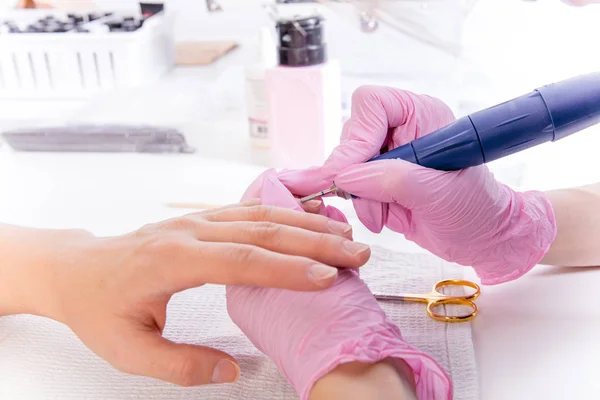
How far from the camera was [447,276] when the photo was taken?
62 cm

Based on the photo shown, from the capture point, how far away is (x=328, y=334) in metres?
0.42

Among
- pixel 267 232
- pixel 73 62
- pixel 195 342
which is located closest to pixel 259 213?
pixel 267 232

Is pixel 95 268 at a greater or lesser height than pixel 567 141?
greater

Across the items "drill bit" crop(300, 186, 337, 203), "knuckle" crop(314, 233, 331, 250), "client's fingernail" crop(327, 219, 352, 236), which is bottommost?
"drill bit" crop(300, 186, 337, 203)

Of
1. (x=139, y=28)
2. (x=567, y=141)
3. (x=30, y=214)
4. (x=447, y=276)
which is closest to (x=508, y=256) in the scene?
(x=447, y=276)

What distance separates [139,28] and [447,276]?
779 mm

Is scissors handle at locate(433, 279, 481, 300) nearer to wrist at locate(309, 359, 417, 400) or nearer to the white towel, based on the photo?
the white towel

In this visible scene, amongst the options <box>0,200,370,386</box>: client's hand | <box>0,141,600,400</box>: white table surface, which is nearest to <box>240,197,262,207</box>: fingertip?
<box>0,200,370,386</box>: client's hand

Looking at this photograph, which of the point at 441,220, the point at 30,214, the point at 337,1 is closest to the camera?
the point at 441,220

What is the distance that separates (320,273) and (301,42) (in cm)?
51

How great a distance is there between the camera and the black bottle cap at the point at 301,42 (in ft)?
2.76

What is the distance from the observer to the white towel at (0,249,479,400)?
1.56ft

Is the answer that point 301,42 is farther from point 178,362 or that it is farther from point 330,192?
point 178,362

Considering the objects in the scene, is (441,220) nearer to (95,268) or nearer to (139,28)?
(95,268)
